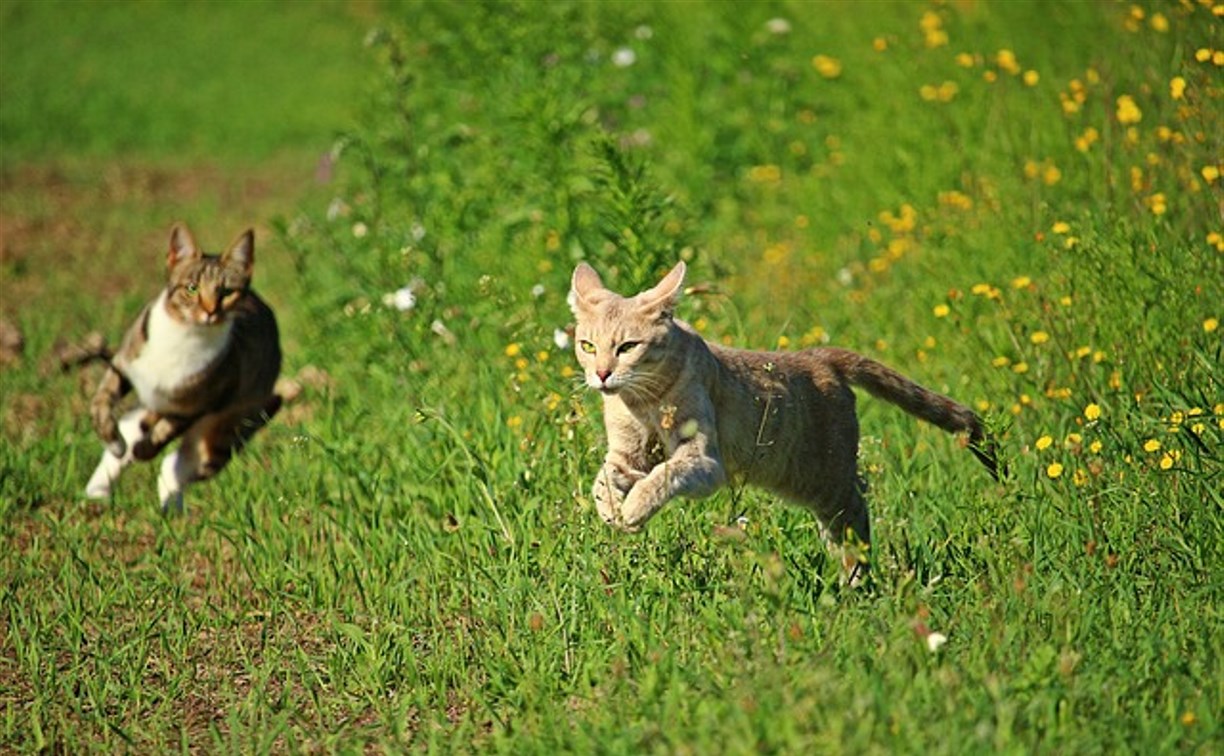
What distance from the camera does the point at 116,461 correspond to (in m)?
7.41

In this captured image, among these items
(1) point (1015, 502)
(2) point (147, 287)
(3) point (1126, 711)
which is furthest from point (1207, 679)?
(2) point (147, 287)

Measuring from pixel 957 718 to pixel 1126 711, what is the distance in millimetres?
515

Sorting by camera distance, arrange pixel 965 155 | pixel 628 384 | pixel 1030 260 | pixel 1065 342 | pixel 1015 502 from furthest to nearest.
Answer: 1. pixel 965 155
2. pixel 1030 260
3. pixel 1065 342
4. pixel 1015 502
5. pixel 628 384

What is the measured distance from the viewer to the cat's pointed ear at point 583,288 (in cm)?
545

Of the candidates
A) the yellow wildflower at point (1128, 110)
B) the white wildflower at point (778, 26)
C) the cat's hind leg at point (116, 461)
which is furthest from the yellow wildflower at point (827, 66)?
the cat's hind leg at point (116, 461)

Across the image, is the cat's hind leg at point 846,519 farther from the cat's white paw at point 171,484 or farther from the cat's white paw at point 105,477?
the cat's white paw at point 105,477

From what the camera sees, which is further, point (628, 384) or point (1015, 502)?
point (1015, 502)

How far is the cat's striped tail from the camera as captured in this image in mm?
5832

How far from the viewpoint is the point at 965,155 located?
31.6 ft

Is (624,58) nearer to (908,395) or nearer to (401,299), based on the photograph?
(401,299)

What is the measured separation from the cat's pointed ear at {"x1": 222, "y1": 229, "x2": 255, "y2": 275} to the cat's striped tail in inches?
107

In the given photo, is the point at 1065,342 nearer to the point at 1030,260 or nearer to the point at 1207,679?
the point at 1030,260

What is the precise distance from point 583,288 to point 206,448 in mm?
2610

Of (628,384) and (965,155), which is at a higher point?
(628,384)
